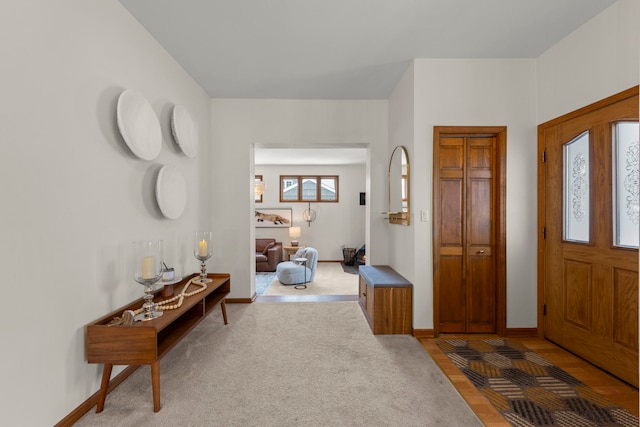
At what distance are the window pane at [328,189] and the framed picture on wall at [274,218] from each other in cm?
106

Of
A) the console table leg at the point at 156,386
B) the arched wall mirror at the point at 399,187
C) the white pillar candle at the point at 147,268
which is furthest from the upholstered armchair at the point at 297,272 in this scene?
the console table leg at the point at 156,386

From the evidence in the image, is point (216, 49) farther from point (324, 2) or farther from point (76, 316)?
point (76, 316)

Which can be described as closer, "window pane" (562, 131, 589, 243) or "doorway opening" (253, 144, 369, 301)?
"window pane" (562, 131, 589, 243)

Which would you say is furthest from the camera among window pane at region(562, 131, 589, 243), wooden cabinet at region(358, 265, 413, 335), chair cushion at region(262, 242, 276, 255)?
chair cushion at region(262, 242, 276, 255)

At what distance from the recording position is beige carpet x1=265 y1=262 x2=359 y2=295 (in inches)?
202

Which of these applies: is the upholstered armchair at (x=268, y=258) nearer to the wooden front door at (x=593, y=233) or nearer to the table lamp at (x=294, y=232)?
the table lamp at (x=294, y=232)

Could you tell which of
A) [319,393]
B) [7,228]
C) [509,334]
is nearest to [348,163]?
[509,334]

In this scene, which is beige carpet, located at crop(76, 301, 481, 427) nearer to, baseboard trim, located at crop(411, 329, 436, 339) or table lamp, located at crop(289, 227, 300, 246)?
baseboard trim, located at crop(411, 329, 436, 339)

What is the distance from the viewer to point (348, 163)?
25.4ft

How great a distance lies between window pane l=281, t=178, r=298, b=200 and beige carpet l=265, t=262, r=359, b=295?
7.12 ft

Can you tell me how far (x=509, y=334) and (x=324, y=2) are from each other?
3424 mm

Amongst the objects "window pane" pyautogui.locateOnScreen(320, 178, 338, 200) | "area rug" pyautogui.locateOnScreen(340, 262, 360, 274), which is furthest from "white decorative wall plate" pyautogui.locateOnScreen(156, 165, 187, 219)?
"window pane" pyautogui.locateOnScreen(320, 178, 338, 200)

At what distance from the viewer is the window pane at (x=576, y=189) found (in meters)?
2.42

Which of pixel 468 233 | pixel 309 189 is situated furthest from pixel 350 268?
pixel 468 233
